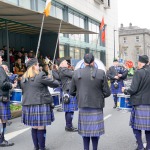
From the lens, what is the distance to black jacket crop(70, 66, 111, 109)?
468cm

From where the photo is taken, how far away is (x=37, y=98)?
16.7 ft

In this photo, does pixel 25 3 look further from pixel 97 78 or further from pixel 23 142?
pixel 97 78

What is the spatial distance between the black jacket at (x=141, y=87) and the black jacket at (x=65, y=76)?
6.37 feet

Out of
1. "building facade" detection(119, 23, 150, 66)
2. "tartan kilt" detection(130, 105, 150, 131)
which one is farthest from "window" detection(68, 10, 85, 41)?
"building facade" detection(119, 23, 150, 66)

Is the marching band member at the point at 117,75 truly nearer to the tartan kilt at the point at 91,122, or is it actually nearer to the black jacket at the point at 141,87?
the black jacket at the point at 141,87

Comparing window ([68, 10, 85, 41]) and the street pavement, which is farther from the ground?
window ([68, 10, 85, 41])

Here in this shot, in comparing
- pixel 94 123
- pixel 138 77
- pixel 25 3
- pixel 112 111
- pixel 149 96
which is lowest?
pixel 112 111

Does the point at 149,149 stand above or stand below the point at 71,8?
below

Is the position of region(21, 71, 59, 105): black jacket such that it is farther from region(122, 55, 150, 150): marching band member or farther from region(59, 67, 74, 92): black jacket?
region(59, 67, 74, 92): black jacket

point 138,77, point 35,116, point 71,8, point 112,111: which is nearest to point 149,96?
point 138,77

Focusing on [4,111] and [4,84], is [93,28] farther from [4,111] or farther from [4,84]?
[4,84]

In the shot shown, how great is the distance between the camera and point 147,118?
5137 millimetres

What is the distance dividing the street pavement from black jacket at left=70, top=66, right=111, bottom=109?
52.7 inches

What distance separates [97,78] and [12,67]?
10.4 meters
